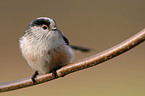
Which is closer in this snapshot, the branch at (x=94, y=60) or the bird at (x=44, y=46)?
the branch at (x=94, y=60)

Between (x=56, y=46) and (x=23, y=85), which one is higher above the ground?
(x=56, y=46)

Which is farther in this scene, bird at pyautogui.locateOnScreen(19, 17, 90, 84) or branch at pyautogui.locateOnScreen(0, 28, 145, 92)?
bird at pyautogui.locateOnScreen(19, 17, 90, 84)

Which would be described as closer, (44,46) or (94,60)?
(94,60)

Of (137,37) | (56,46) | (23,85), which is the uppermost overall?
(137,37)

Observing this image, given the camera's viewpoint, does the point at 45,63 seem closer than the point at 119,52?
No

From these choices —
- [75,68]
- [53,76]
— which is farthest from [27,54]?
[75,68]

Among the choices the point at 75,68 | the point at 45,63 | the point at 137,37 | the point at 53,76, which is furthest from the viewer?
the point at 45,63

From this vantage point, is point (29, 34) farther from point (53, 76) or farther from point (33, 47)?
point (53, 76)

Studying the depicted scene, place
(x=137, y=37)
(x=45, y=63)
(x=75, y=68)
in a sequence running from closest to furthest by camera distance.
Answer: (x=137, y=37) < (x=75, y=68) < (x=45, y=63)
